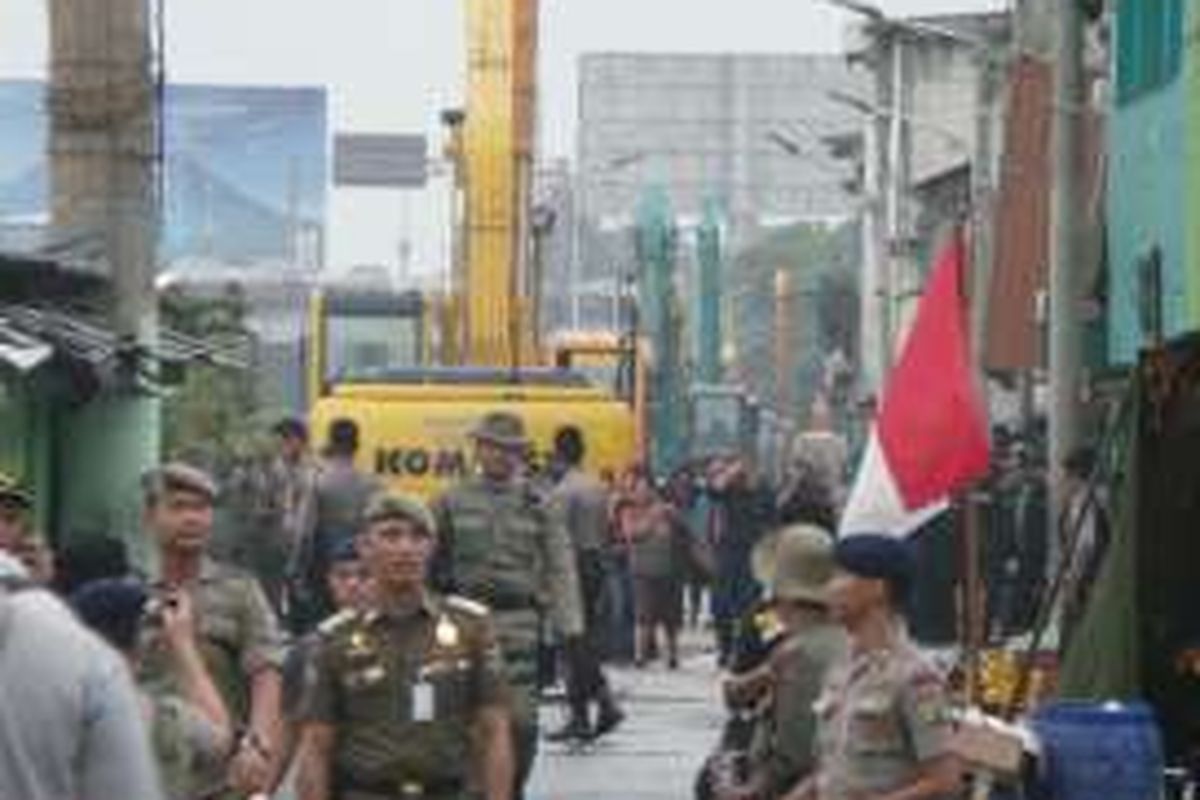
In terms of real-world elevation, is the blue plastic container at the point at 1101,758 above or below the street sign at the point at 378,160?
below

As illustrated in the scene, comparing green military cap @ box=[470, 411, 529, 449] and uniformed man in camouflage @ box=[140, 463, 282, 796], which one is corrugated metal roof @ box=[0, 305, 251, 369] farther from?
uniformed man in camouflage @ box=[140, 463, 282, 796]

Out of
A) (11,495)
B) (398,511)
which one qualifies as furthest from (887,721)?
(11,495)

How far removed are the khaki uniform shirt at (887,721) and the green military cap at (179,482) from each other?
6.30 feet

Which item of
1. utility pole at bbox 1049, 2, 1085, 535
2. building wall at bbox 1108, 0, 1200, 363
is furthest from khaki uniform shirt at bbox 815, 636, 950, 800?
utility pole at bbox 1049, 2, 1085, 535

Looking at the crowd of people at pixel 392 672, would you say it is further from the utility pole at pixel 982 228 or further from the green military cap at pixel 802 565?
the utility pole at pixel 982 228

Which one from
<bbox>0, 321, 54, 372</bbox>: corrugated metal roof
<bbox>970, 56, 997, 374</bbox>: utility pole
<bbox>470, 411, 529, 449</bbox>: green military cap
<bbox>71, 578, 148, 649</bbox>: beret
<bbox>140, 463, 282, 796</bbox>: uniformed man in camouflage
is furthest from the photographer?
<bbox>970, 56, 997, 374</bbox>: utility pole

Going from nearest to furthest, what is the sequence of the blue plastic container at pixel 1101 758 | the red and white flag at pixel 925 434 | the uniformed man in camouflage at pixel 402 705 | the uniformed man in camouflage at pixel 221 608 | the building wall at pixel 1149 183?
the uniformed man in camouflage at pixel 402 705
the uniformed man in camouflage at pixel 221 608
the red and white flag at pixel 925 434
the blue plastic container at pixel 1101 758
the building wall at pixel 1149 183

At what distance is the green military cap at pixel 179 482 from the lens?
12023mm

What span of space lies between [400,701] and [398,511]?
490mm

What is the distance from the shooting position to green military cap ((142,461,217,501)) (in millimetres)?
12023

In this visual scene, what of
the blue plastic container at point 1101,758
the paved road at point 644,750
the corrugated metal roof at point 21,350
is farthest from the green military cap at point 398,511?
the corrugated metal roof at point 21,350

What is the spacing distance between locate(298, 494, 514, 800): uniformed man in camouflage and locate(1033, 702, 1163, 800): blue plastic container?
143 inches

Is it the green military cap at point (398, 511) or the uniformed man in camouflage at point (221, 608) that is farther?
the uniformed man in camouflage at point (221, 608)

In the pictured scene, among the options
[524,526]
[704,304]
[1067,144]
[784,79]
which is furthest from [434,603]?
[784,79]
